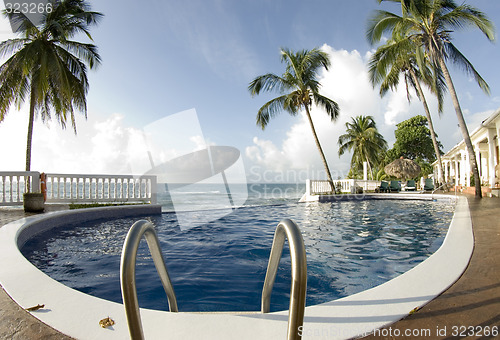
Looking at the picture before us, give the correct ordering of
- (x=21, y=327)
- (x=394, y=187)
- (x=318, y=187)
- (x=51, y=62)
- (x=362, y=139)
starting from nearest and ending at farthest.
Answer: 1. (x=21, y=327)
2. (x=51, y=62)
3. (x=318, y=187)
4. (x=394, y=187)
5. (x=362, y=139)

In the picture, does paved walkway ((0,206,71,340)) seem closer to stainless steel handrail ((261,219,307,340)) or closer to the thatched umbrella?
stainless steel handrail ((261,219,307,340))

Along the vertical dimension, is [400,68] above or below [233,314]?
above

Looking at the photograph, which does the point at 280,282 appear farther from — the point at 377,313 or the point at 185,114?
the point at 185,114

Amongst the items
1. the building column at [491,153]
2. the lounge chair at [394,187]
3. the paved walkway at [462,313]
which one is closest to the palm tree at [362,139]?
the lounge chair at [394,187]

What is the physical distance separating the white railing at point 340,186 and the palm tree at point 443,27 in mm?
6462

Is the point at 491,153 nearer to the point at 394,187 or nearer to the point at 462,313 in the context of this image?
the point at 394,187

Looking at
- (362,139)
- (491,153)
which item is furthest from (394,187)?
(362,139)

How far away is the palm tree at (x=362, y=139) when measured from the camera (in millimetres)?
28002

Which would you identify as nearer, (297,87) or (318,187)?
→ (318,187)

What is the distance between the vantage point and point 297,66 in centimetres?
1619

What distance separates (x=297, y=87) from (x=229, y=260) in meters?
14.3

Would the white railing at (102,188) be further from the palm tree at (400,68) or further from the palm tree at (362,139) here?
the palm tree at (362,139)

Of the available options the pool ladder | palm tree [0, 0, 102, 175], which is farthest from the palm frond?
palm tree [0, 0, 102, 175]

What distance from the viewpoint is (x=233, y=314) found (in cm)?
172
